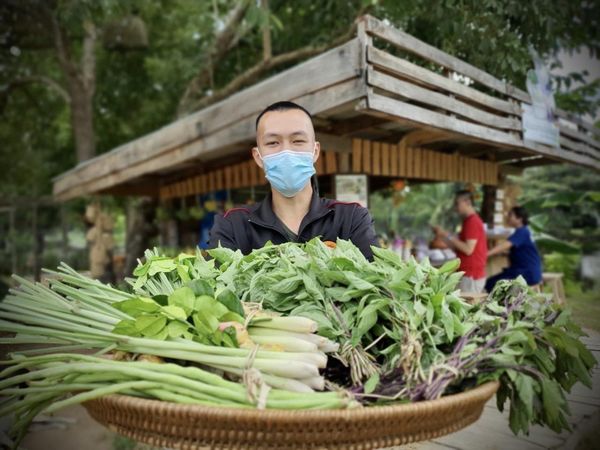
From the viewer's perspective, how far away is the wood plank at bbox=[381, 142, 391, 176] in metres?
5.94

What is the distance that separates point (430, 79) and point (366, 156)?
1.35 m

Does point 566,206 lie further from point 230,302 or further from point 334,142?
point 230,302

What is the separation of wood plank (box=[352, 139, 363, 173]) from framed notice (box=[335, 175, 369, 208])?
3.7 inches

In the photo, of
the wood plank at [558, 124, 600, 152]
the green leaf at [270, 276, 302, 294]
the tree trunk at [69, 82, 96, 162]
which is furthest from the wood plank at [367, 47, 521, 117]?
the tree trunk at [69, 82, 96, 162]

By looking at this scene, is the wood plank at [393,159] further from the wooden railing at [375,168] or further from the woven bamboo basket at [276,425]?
the woven bamboo basket at [276,425]

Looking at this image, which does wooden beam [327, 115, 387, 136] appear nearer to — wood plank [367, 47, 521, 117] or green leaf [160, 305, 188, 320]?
wood plank [367, 47, 521, 117]

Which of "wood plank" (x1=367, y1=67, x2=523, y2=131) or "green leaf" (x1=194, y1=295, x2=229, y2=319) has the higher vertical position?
"wood plank" (x1=367, y1=67, x2=523, y2=131)

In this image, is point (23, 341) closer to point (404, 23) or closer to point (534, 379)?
point (534, 379)

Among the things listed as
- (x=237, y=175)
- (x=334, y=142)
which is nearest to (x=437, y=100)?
(x=334, y=142)

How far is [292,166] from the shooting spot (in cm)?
227

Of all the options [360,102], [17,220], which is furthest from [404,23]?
[17,220]

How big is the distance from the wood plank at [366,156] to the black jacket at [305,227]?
336 cm

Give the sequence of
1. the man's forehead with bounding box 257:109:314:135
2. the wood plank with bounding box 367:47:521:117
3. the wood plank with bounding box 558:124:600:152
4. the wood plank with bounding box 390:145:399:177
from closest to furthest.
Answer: the man's forehead with bounding box 257:109:314:135 < the wood plank with bounding box 367:47:521:117 < the wood plank with bounding box 390:145:399:177 < the wood plank with bounding box 558:124:600:152

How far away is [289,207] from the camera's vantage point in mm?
2412
